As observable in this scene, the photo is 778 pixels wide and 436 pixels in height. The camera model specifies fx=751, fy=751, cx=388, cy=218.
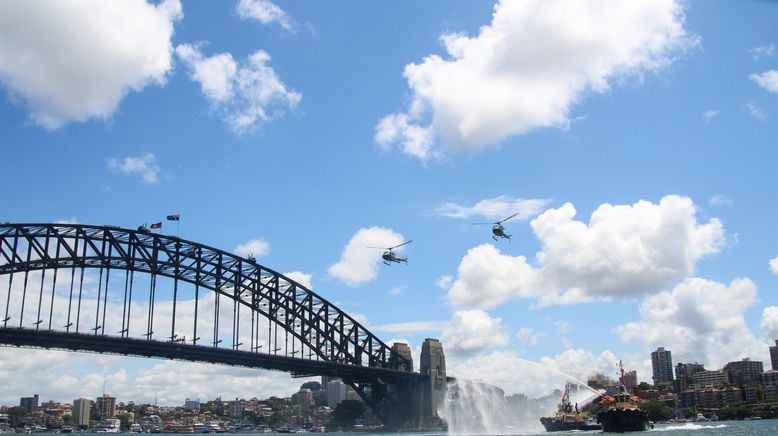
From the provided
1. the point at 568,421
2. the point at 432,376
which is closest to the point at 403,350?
the point at 432,376

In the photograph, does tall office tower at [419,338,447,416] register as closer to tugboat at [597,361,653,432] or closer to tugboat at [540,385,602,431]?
tugboat at [540,385,602,431]

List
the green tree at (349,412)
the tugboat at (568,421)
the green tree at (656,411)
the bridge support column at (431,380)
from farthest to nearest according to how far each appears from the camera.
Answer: the green tree at (656,411) < the green tree at (349,412) < the bridge support column at (431,380) < the tugboat at (568,421)

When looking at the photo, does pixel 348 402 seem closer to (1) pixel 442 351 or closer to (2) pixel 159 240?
(1) pixel 442 351

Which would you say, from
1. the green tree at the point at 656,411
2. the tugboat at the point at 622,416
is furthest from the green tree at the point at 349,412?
the tugboat at the point at 622,416

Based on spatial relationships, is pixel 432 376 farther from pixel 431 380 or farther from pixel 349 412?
pixel 349 412

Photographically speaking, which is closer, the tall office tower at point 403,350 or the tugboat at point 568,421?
the tugboat at point 568,421

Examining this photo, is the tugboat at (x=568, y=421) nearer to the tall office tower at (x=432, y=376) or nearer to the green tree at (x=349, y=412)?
the tall office tower at (x=432, y=376)
